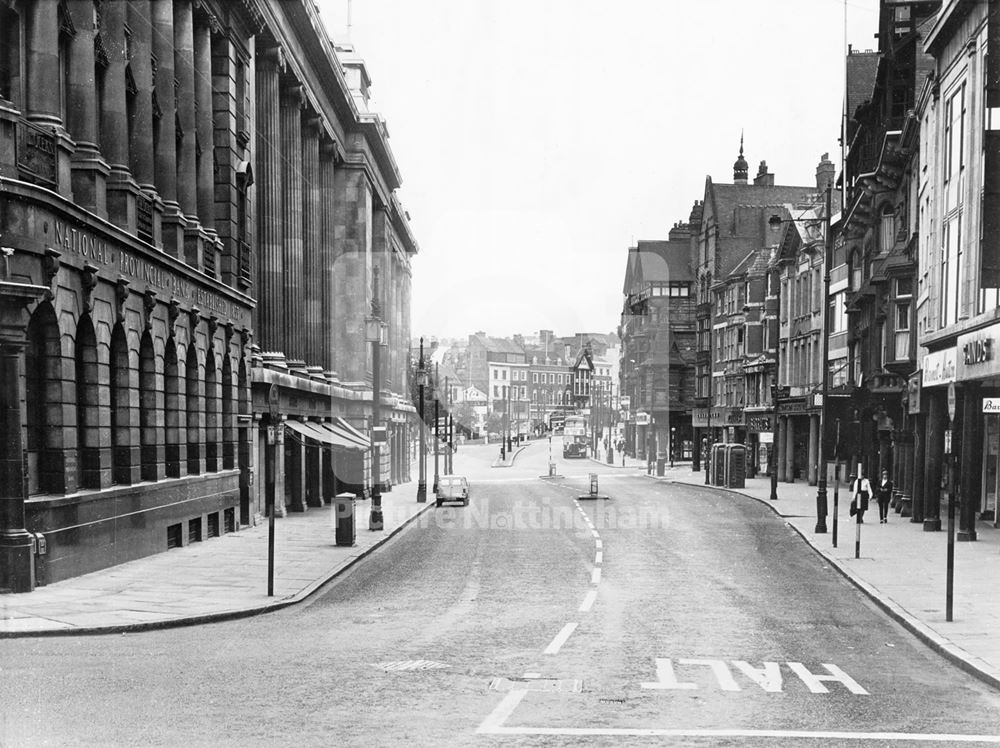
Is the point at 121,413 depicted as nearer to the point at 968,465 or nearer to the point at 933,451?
the point at 933,451

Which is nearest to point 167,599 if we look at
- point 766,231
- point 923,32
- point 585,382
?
point 923,32

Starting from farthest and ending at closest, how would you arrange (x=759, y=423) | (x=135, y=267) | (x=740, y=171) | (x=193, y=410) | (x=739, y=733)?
(x=740, y=171), (x=759, y=423), (x=193, y=410), (x=135, y=267), (x=739, y=733)

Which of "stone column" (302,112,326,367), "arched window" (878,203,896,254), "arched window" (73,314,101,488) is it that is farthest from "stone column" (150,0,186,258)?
"arched window" (878,203,896,254)

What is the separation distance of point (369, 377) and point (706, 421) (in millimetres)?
37757

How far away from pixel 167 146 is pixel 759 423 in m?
49.0

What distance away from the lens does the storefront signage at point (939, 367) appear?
3005 cm

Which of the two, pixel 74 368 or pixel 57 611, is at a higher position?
pixel 74 368

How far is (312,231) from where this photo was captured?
5203 cm

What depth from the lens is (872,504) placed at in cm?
4709

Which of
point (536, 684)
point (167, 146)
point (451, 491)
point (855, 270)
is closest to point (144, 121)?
point (167, 146)

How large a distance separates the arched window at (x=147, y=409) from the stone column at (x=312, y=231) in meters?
22.2

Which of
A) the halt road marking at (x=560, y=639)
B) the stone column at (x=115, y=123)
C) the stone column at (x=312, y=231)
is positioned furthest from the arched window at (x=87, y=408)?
the stone column at (x=312, y=231)

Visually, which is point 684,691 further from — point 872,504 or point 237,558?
point 872,504

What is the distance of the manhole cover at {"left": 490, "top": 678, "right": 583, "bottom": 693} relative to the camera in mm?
12414
